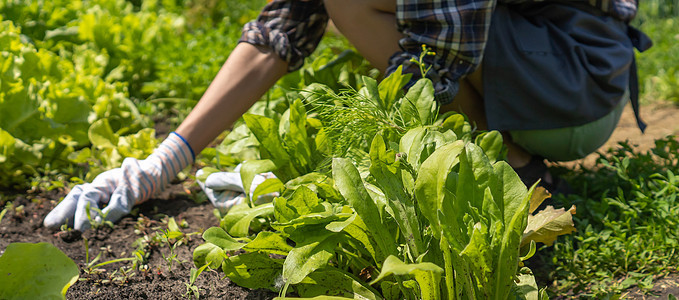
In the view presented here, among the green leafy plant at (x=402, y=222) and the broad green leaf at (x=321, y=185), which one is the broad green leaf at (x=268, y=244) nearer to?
the green leafy plant at (x=402, y=222)

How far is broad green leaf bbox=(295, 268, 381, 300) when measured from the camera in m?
1.30

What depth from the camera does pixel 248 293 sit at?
57.6 inches

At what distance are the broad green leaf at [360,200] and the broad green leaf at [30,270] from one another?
625mm

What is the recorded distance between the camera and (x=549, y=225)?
1.30 meters

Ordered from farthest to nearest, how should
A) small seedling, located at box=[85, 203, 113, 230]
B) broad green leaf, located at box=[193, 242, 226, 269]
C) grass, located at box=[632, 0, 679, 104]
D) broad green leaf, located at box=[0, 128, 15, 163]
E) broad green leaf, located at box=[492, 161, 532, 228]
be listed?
grass, located at box=[632, 0, 679, 104] → broad green leaf, located at box=[0, 128, 15, 163] → small seedling, located at box=[85, 203, 113, 230] → broad green leaf, located at box=[193, 242, 226, 269] → broad green leaf, located at box=[492, 161, 532, 228]

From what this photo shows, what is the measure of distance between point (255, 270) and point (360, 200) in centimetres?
36

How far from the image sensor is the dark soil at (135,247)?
1464 mm

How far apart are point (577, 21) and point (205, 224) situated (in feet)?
4.77

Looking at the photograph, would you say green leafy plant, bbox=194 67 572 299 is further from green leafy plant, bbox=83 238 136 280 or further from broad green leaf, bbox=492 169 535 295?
green leafy plant, bbox=83 238 136 280

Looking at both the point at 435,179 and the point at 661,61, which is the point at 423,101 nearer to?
the point at 435,179

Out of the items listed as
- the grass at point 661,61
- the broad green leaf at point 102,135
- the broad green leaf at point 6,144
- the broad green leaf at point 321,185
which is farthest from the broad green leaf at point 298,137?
the grass at point 661,61

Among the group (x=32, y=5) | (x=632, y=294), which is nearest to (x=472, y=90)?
(x=632, y=294)

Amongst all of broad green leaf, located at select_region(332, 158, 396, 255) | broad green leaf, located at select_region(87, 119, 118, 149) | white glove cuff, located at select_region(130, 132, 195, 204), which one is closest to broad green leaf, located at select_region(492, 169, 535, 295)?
broad green leaf, located at select_region(332, 158, 396, 255)

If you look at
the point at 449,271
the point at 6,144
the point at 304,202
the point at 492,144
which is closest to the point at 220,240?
the point at 304,202
